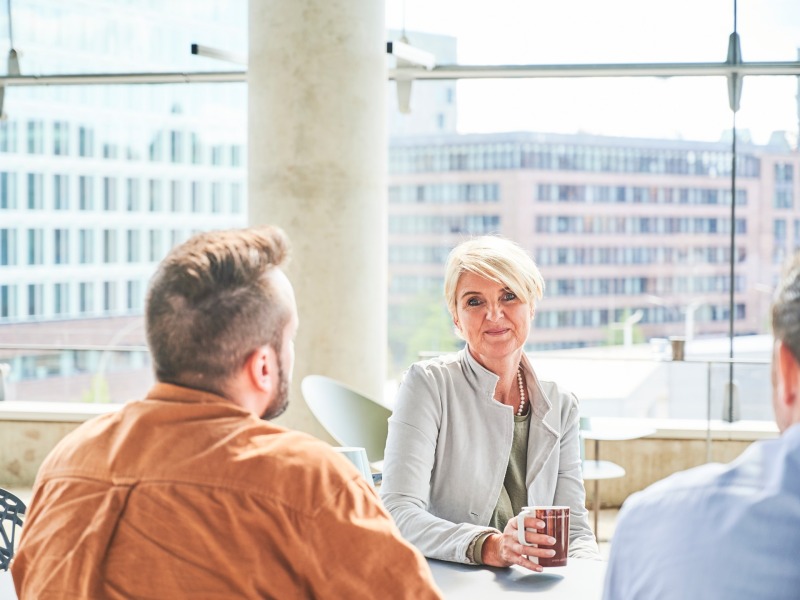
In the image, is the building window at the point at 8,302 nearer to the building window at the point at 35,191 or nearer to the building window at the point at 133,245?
the building window at the point at 35,191

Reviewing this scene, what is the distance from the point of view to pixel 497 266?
2365 mm

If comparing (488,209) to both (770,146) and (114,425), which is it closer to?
(770,146)

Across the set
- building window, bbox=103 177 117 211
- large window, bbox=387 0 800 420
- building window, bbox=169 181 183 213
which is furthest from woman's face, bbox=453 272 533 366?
building window, bbox=103 177 117 211

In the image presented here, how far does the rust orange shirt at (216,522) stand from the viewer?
119 cm

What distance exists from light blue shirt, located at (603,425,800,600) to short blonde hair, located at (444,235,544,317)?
127 centimetres

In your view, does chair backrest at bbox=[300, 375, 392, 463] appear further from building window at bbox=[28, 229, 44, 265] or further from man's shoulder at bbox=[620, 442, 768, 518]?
building window at bbox=[28, 229, 44, 265]

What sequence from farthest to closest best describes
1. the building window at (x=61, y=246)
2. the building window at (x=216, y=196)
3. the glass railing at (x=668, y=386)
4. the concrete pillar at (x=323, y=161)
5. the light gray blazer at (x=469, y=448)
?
the building window at (x=61, y=246), the building window at (x=216, y=196), the glass railing at (x=668, y=386), the concrete pillar at (x=323, y=161), the light gray blazer at (x=469, y=448)

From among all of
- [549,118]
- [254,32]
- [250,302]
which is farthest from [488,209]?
[250,302]

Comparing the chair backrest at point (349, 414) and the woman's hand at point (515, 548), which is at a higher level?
the woman's hand at point (515, 548)

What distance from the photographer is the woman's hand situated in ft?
5.76

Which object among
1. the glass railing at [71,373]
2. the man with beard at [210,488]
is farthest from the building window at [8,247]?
the man with beard at [210,488]

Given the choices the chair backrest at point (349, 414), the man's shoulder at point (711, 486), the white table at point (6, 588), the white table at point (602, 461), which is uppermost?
the man's shoulder at point (711, 486)

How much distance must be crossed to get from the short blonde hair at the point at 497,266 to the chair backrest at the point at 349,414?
1.73 metres

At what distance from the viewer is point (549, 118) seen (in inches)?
258
